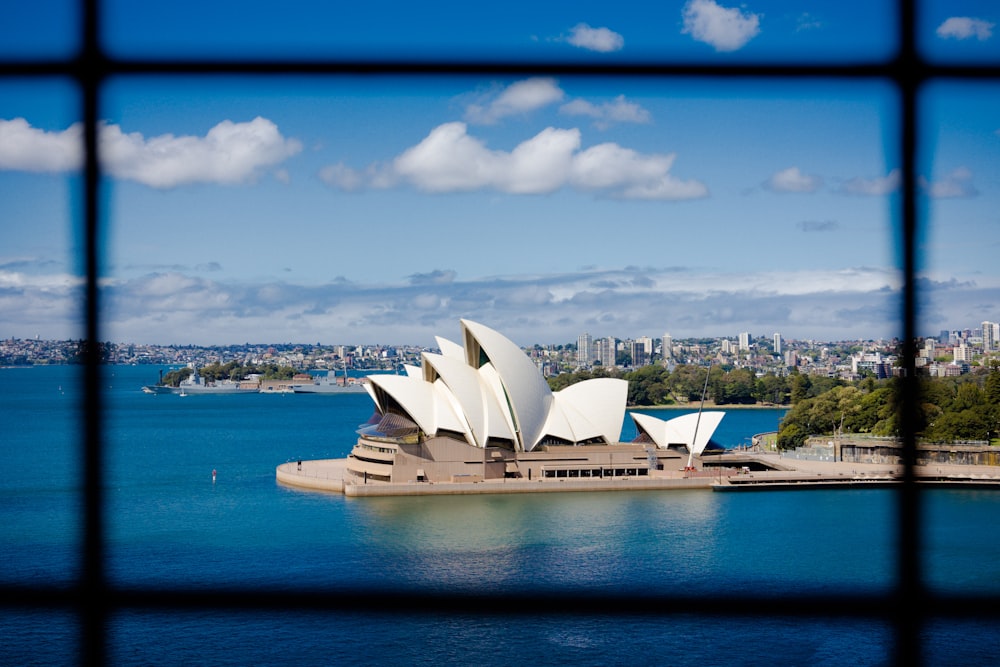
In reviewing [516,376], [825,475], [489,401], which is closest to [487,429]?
[489,401]

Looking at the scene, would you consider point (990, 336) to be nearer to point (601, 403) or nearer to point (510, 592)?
point (601, 403)

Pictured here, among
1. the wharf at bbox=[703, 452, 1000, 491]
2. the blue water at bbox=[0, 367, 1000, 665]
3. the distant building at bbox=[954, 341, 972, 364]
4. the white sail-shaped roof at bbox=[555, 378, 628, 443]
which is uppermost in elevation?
the distant building at bbox=[954, 341, 972, 364]

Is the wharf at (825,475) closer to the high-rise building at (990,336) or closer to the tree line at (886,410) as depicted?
the tree line at (886,410)

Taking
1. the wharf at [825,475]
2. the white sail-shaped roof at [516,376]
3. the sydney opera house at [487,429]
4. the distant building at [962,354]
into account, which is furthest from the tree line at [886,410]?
the white sail-shaped roof at [516,376]

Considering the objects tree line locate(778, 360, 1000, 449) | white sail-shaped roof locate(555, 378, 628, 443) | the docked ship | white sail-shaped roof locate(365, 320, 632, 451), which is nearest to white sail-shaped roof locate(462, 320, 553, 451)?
white sail-shaped roof locate(365, 320, 632, 451)

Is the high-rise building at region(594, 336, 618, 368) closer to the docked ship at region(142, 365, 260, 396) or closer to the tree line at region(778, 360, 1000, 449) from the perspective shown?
the docked ship at region(142, 365, 260, 396)

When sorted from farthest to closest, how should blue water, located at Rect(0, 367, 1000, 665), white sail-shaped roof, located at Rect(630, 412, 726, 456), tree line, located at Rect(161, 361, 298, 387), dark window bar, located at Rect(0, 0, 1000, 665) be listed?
tree line, located at Rect(161, 361, 298, 387) → white sail-shaped roof, located at Rect(630, 412, 726, 456) → blue water, located at Rect(0, 367, 1000, 665) → dark window bar, located at Rect(0, 0, 1000, 665)
